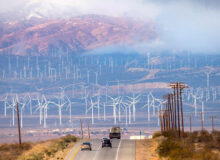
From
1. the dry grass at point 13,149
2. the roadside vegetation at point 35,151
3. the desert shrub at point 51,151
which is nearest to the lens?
the roadside vegetation at point 35,151

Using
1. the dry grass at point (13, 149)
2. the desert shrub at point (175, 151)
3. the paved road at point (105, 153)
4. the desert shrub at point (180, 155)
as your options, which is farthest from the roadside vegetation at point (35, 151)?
the desert shrub at point (180, 155)

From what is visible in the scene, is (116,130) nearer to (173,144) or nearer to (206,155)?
(173,144)

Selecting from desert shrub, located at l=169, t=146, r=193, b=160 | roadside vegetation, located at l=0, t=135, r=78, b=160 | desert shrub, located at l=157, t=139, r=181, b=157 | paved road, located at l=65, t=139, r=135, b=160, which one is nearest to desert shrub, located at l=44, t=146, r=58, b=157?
roadside vegetation, located at l=0, t=135, r=78, b=160

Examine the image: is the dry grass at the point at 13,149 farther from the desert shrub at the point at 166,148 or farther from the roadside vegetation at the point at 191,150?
the desert shrub at the point at 166,148

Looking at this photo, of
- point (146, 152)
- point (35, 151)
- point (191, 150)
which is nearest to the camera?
point (191, 150)

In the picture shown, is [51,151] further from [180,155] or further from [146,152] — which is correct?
[180,155]

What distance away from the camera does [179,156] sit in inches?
2507

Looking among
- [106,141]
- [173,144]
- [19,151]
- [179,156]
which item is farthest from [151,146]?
[179,156]

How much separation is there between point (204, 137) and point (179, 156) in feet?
105

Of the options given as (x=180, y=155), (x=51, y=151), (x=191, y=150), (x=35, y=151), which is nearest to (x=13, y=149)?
(x=35, y=151)

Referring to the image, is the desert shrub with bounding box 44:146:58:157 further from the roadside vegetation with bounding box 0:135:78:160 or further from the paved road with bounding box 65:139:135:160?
the paved road with bounding box 65:139:135:160

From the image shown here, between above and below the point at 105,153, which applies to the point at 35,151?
below

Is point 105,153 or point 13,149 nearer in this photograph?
point 105,153

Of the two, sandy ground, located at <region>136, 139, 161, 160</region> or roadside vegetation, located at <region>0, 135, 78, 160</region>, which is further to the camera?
roadside vegetation, located at <region>0, 135, 78, 160</region>
